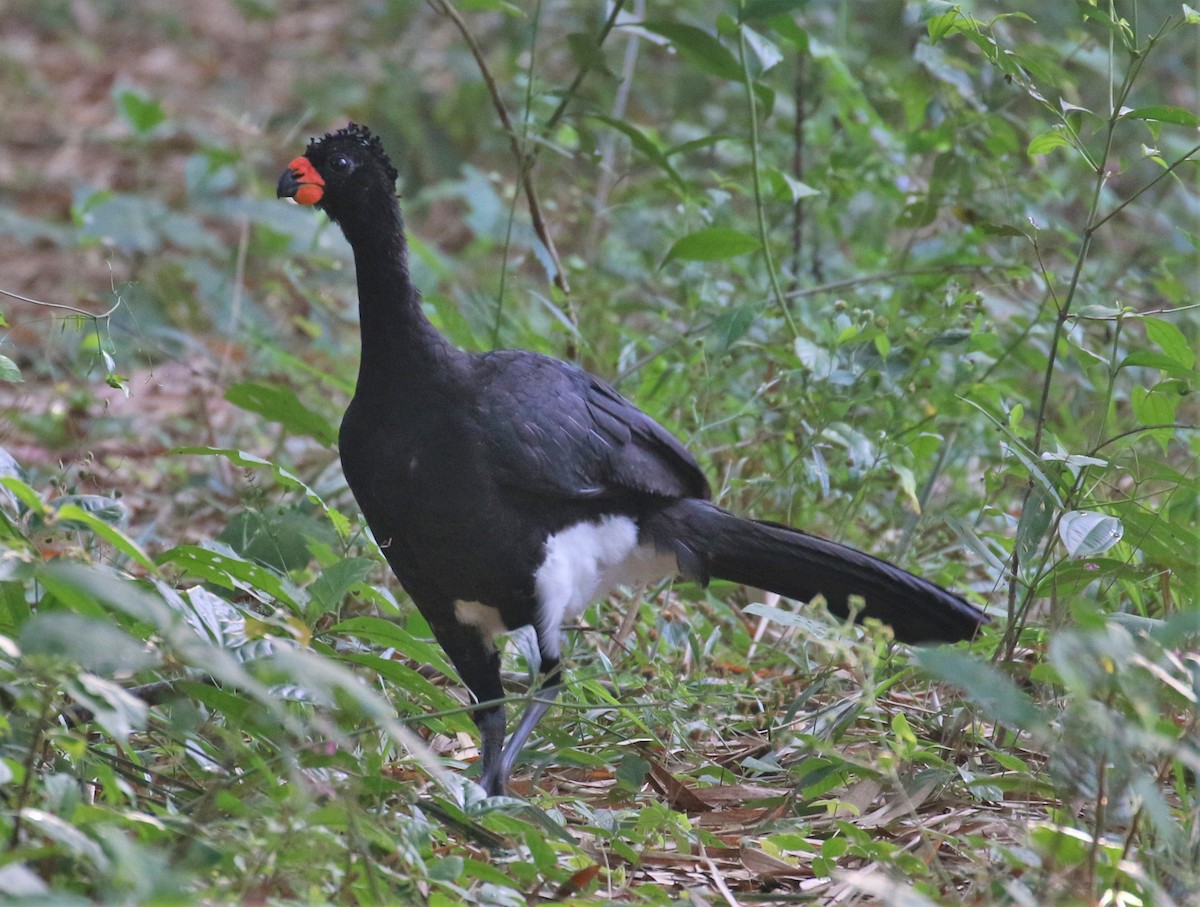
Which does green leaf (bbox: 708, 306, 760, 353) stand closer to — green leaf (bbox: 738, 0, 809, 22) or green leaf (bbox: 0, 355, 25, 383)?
green leaf (bbox: 738, 0, 809, 22)

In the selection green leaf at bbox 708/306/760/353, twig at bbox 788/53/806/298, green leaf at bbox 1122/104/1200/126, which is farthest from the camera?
twig at bbox 788/53/806/298

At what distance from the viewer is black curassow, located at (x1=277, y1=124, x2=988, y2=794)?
3402 millimetres

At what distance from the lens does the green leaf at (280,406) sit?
13.1 feet

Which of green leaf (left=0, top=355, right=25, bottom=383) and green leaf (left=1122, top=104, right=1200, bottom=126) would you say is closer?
green leaf (left=0, top=355, right=25, bottom=383)

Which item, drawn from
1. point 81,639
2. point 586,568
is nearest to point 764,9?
point 586,568

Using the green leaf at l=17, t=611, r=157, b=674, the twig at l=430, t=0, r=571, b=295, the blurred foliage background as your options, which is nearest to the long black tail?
the blurred foliage background

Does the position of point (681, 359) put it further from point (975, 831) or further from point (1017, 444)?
point (975, 831)

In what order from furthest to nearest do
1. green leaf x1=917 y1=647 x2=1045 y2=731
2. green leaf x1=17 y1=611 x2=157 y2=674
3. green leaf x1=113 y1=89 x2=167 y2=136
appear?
green leaf x1=113 y1=89 x2=167 y2=136 → green leaf x1=917 y1=647 x2=1045 y2=731 → green leaf x1=17 y1=611 x2=157 y2=674

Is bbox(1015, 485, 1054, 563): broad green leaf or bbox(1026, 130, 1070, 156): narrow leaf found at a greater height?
bbox(1026, 130, 1070, 156): narrow leaf

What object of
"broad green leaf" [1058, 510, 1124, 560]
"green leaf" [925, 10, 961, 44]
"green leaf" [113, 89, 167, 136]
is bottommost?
"broad green leaf" [1058, 510, 1124, 560]

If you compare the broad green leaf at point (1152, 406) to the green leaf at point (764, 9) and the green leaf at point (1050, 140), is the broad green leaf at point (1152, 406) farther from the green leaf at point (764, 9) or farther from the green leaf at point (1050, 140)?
the green leaf at point (764, 9)

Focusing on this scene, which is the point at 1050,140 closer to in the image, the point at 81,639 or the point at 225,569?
the point at 225,569

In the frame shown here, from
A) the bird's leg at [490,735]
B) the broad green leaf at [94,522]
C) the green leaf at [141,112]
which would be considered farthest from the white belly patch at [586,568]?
the green leaf at [141,112]

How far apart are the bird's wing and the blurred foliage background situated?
0.30 metres
